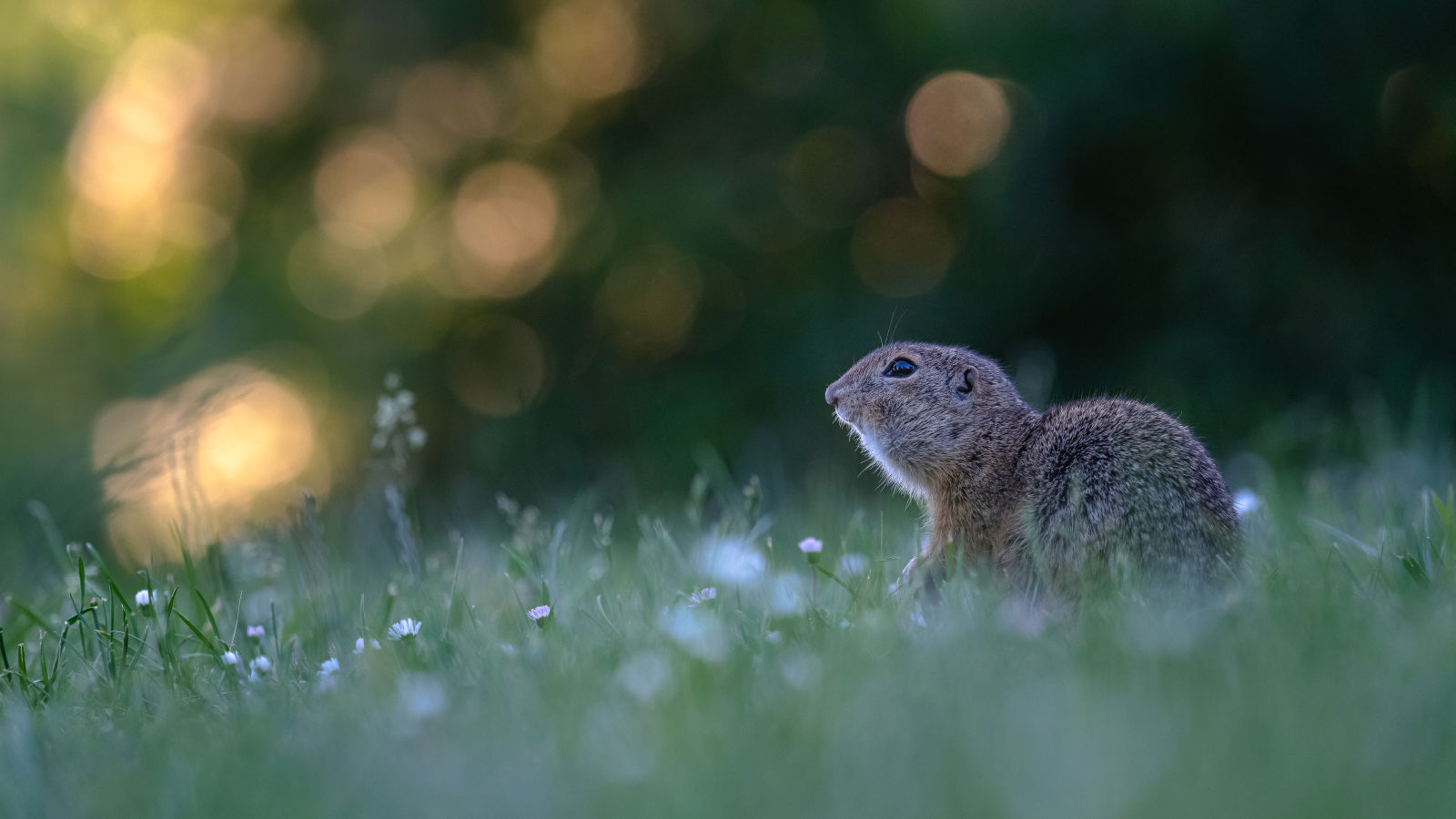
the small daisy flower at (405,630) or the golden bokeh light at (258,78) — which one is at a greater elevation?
the golden bokeh light at (258,78)

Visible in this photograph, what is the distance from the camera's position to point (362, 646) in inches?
121

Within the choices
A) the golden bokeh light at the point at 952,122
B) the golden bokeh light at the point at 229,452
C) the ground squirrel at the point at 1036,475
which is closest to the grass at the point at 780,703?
the ground squirrel at the point at 1036,475

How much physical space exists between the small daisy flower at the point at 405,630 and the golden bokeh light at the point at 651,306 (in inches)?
196

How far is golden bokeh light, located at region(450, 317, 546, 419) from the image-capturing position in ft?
27.4

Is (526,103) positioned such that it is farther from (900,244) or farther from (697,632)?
(697,632)

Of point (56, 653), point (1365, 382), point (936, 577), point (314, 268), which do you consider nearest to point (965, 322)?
point (1365, 382)

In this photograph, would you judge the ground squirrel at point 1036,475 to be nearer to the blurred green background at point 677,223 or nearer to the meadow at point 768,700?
the meadow at point 768,700

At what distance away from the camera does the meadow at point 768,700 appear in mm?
1865

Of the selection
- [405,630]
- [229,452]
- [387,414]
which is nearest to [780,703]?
[405,630]

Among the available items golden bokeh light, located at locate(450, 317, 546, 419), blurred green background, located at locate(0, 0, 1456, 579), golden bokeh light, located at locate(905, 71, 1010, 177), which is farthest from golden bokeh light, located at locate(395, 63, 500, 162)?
golden bokeh light, located at locate(905, 71, 1010, 177)

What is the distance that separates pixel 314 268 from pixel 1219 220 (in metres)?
5.82

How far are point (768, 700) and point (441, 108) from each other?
7.13 m

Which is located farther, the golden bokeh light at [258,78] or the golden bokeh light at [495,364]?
the golden bokeh light at [258,78]

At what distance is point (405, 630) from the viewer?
120 inches
